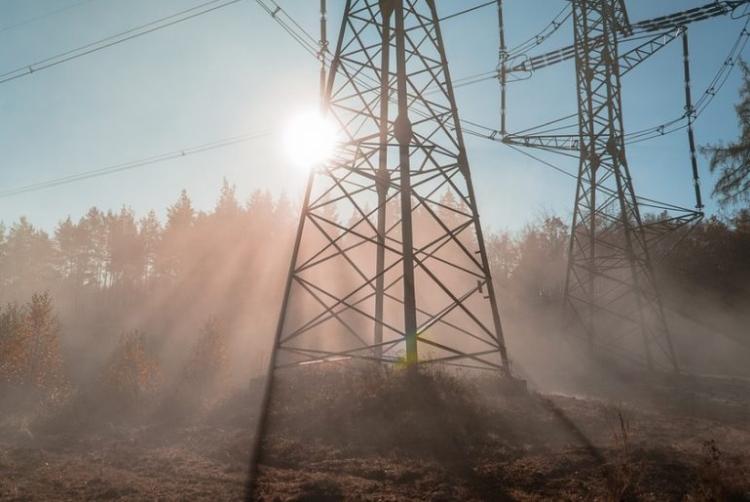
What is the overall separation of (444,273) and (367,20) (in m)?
32.9

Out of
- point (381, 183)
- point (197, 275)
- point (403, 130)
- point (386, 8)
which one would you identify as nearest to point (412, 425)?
point (381, 183)

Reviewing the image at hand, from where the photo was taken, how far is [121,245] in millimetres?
51031

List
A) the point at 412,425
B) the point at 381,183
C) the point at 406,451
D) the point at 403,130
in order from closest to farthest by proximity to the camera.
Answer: the point at 406,451 → the point at 412,425 → the point at 403,130 → the point at 381,183

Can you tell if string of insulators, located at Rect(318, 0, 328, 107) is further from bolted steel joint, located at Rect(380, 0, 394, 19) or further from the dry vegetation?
the dry vegetation

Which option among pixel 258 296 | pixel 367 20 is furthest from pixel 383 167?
pixel 258 296

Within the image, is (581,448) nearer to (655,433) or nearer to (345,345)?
(655,433)

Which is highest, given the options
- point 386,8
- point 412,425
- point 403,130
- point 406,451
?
point 386,8

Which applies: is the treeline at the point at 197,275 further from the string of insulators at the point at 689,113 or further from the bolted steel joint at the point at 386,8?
the bolted steel joint at the point at 386,8

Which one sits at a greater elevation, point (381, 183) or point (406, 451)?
point (381, 183)

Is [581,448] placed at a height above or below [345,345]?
below

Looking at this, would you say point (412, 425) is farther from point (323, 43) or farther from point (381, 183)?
point (323, 43)

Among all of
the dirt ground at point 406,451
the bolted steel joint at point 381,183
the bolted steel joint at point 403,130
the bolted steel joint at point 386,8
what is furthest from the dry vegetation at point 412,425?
the bolted steel joint at point 386,8

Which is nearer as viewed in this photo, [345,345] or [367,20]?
[367,20]

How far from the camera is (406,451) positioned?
623 centimetres
